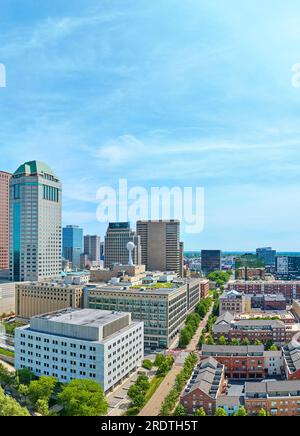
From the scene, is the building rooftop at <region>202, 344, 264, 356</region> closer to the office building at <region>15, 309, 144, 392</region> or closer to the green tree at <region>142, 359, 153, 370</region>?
the green tree at <region>142, 359, 153, 370</region>

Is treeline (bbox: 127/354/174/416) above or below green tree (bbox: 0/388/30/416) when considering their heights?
below

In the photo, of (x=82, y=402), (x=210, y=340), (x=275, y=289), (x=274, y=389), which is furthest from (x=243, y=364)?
(x=275, y=289)

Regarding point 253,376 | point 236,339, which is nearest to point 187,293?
point 236,339

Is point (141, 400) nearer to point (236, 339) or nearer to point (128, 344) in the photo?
point (128, 344)

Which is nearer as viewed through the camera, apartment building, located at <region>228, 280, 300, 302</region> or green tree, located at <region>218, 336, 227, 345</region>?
green tree, located at <region>218, 336, 227, 345</region>

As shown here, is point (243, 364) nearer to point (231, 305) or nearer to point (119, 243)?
point (231, 305)

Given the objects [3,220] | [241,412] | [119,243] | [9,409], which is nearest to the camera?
[9,409]

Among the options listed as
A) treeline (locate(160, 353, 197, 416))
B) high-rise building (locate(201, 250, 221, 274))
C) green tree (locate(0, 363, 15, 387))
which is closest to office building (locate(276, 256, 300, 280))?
high-rise building (locate(201, 250, 221, 274))

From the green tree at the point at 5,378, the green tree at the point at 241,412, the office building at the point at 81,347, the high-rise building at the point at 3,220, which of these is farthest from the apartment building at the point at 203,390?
the high-rise building at the point at 3,220
